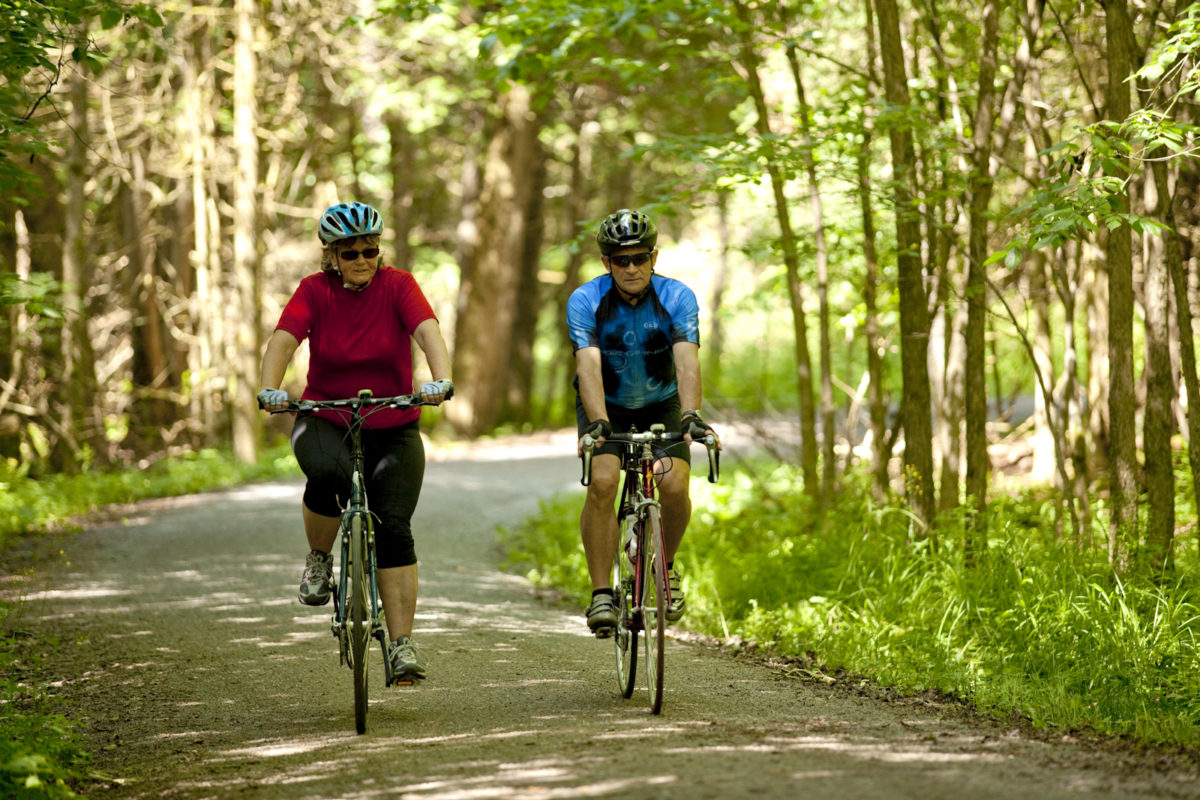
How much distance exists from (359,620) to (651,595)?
4.69 ft

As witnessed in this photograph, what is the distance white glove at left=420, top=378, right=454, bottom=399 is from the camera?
17.9 feet

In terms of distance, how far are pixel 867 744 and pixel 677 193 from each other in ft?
16.9

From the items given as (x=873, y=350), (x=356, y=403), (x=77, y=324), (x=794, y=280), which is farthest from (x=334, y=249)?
(x=77, y=324)

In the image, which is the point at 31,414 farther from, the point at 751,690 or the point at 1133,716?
the point at 1133,716

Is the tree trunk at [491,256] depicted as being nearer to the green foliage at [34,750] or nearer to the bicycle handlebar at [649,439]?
the green foliage at [34,750]

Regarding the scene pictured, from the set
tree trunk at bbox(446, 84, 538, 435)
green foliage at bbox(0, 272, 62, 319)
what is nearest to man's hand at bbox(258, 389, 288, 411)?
green foliage at bbox(0, 272, 62, 319)

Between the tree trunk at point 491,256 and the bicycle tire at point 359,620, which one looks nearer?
the bicycle tire at point 359,620

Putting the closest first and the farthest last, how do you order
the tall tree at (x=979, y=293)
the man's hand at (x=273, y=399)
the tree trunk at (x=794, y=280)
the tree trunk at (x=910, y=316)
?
the man's hand at (x=273, y=399) < the tall tree at (x=979, y=293) < the tree trunk at (x=910, y=316) < the tree trunk at (x=794, y=280)

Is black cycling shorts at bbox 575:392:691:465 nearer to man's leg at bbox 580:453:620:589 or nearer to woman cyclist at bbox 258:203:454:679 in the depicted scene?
man's leg at bbox 580:453:620:589

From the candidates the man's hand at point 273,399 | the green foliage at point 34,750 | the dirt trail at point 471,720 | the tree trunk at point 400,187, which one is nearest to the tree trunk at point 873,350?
the dirt trail at point 471,720

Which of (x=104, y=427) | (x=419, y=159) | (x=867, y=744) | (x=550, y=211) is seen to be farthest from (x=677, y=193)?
(x=550, y=211)

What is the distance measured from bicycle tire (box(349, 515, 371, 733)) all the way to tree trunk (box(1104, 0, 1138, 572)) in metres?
4.45

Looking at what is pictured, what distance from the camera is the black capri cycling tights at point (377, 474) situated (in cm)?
582

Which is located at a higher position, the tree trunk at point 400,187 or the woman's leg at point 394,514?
the tree trunk at point 400,187
